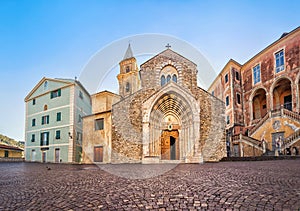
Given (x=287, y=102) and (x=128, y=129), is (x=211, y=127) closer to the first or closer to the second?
(x=128, y=129)

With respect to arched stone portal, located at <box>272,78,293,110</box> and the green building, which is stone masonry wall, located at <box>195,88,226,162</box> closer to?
arched stone portal, located at <box>272,78,293,110</box>

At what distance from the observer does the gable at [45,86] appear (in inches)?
1148

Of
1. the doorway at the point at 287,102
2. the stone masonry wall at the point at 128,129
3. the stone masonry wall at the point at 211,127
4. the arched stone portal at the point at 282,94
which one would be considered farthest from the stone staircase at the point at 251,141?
the stone masonry wall at the point at 128,129

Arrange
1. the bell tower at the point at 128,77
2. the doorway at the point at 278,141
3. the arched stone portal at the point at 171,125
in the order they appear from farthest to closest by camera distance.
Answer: the bell tower at the point at 128,77 < the arched stone portal at the point at 171,125 < the doorway at the point at 278,141

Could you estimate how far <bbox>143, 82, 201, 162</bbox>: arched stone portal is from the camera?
58.9 ft

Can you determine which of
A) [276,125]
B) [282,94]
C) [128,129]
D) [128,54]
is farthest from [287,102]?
[128,54]

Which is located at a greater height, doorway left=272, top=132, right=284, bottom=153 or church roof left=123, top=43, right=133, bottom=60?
church roof left=123, top=43, right=133, bottom=60

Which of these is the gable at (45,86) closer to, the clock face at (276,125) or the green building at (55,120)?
the green building at (55,120)

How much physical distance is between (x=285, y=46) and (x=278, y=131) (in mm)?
10273

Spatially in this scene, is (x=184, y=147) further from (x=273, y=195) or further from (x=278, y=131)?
(x=273, y=195)

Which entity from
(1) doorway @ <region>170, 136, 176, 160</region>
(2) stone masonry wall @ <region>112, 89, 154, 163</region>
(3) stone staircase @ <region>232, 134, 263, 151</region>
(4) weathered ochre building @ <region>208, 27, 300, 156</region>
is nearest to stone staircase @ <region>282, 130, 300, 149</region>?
(4) weathered ochre building @ <region>208, 27, 300, 156</region>

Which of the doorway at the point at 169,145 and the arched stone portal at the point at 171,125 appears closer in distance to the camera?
the arched stone portal at the point at 171,125

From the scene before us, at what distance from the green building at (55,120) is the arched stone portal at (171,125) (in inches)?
489

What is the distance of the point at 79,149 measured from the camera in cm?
2730
